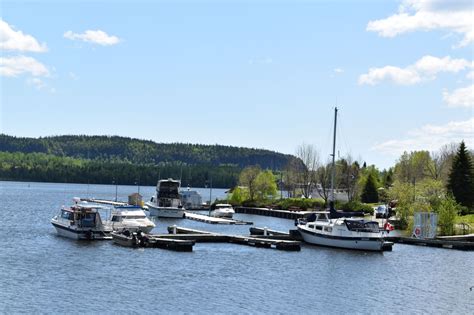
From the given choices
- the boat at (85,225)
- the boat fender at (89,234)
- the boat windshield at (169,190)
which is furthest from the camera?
the boat windshield at (169,190)

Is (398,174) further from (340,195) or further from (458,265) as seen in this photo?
(458,265)

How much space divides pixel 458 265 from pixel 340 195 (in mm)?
82394

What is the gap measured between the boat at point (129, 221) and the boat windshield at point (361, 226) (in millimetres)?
19343

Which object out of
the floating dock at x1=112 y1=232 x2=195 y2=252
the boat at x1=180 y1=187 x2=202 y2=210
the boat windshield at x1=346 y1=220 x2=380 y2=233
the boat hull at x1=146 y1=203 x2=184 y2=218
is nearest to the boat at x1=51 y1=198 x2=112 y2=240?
the floating dock at x1=112 y1=232 x2=195 y2=252

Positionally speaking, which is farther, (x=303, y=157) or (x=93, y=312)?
(x=303, y=157)

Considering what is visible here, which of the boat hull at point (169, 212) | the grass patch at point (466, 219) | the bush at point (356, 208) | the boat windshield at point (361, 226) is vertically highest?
the bush at point (356, 208)

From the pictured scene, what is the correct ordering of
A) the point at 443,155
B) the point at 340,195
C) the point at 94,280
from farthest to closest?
the point at 443,155 < the point at 340,195 < the point at 94,280

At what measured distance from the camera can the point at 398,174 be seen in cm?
14712

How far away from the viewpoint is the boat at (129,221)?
217 feet

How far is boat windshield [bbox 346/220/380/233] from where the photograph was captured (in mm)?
62375

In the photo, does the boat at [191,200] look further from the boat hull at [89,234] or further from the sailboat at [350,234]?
the sailboat at [350,234]

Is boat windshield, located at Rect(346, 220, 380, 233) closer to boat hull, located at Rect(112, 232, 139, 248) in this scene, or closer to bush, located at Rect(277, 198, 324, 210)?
boat hull, located at Rect(112, 232, 139, 248)

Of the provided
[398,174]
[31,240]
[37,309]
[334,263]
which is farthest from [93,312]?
[398,174]

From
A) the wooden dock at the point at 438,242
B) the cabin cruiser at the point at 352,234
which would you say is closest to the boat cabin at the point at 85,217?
the cabin cruiser at the point at 352,234
